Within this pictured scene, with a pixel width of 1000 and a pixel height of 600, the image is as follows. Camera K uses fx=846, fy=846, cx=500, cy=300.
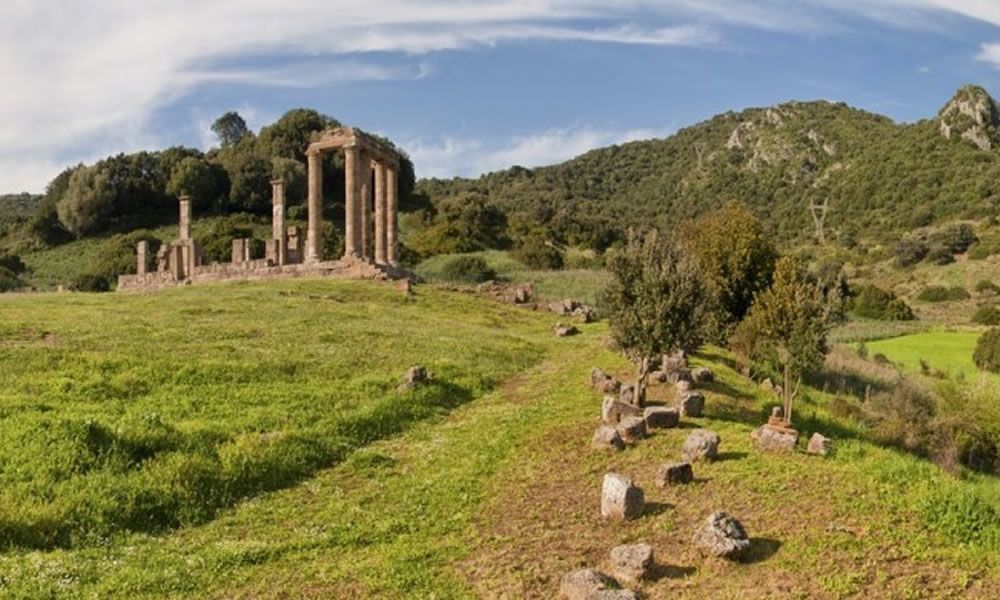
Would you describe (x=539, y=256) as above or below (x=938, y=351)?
above

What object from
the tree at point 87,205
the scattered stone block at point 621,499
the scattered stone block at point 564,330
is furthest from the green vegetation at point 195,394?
the tree at point 87,205

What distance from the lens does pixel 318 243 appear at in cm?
5022

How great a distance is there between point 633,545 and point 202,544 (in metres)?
5.71

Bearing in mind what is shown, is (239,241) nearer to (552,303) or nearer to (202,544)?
(552,303)

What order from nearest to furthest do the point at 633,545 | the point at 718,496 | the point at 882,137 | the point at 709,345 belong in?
the point at 633,545, the point at 718,496, the point at 709,345, the point at 882,137

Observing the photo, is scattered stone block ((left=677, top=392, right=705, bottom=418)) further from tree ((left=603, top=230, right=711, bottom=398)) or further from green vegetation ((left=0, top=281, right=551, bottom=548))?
green vegetation ((left=0, top=281, right=551, bottom=548))

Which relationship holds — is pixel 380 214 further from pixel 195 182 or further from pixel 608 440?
pixel 195 182

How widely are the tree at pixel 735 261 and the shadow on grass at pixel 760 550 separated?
75.4 feet

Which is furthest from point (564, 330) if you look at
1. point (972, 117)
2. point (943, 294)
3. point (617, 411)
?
point (972, 117)

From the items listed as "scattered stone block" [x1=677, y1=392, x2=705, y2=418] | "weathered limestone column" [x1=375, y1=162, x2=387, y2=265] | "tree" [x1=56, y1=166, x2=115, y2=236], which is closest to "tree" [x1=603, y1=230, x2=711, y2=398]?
"scattered stone block" [x1=677, y1=392, x2=705, y2=418]

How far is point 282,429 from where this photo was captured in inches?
632

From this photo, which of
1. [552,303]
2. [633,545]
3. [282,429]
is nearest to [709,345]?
[552,303]

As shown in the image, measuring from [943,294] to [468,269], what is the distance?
49966 millimetres

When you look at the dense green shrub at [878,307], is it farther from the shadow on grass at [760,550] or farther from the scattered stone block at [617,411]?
the shadow on grass at [760,550]
